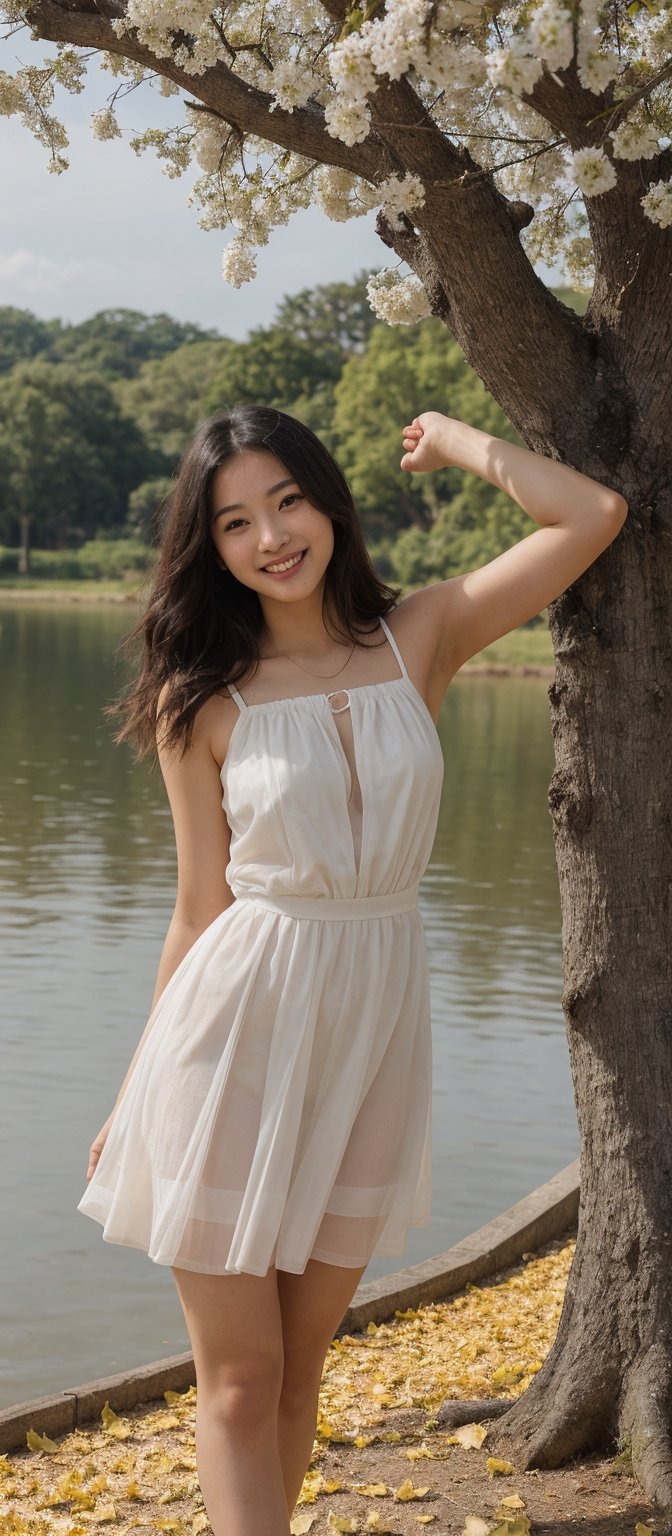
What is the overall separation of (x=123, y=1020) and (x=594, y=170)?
621cm

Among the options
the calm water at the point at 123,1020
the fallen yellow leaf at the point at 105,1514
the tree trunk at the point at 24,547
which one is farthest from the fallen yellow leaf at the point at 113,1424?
the tree trunk at the point at 24,547

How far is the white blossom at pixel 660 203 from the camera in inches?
107

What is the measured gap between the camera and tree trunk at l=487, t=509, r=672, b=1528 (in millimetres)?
3078

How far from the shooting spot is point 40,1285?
5414mm

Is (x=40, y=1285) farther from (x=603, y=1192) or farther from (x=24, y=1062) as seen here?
(x=603, y=1192)

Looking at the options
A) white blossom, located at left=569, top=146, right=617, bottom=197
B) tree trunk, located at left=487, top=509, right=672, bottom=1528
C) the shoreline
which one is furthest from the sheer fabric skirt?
the shoreline

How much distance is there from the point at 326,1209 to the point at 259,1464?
1.24ft

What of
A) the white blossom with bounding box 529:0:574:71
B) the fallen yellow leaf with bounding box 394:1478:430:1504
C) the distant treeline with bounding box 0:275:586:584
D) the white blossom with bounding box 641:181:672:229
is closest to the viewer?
the white blossom with bounding box 529:0:574:71

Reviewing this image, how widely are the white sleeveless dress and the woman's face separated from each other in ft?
0.70

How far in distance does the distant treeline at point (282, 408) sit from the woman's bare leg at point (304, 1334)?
4056 cm

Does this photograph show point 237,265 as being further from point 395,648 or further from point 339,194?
point 395,648

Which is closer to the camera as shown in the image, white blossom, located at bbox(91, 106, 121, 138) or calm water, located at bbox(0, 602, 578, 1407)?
white blossom, located at bbox(91, 106, 121, 138)

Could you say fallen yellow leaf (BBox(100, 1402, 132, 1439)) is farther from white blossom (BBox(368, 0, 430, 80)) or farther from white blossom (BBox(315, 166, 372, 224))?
white blossom (BBox(368, 0, 430, 80))

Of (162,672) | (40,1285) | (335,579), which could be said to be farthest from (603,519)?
(40,1285)
